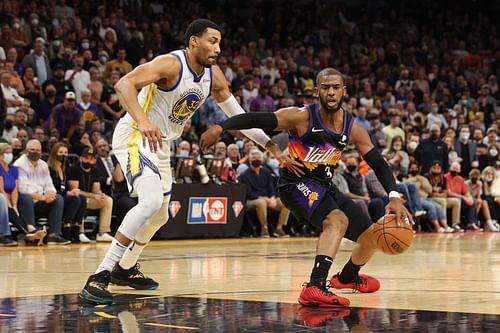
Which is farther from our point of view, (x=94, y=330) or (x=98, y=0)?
(x=98, y=0)

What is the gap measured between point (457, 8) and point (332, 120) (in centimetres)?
2559

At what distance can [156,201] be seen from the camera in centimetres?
698

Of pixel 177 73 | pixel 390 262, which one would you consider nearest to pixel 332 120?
pixel 177 73

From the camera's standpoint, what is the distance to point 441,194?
65.8 ft

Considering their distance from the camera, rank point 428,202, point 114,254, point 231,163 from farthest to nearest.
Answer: point 428,202
point 231,163
point 114,254

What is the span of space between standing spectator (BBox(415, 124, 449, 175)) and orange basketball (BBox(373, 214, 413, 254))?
537 inches

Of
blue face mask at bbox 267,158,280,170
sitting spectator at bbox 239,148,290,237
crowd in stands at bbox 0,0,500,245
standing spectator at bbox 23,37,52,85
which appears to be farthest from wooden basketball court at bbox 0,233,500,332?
standing spectator at bbox 23,37,52,85

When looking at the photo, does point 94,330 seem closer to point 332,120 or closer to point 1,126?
point 332,120

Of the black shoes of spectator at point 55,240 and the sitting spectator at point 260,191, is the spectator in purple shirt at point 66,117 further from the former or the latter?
the sitting spectator at point 260,191

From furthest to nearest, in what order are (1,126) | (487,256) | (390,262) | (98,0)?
(98,0) < (1,126) < (487,256) < (390,262)

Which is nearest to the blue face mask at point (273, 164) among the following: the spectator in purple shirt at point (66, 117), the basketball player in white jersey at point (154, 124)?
the spectator in purple shirt at point (66, 117)

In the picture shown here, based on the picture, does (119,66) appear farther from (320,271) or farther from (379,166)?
(320,271)

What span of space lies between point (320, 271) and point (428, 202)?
43.1 ft

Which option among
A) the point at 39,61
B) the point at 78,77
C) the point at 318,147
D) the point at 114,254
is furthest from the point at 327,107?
the point at 39,61
